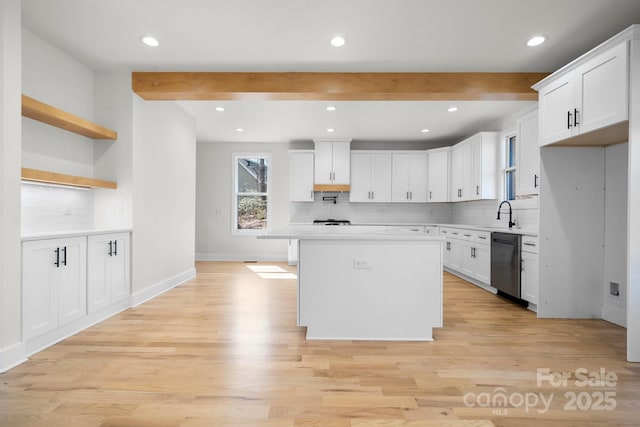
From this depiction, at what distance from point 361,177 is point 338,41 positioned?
414 cm

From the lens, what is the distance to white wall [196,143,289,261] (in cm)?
755

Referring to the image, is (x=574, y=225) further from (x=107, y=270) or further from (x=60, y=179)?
(x=60, y=179)

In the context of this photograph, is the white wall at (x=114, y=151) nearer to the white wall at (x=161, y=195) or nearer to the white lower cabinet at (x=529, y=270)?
the white wall at (x=161, y=195)

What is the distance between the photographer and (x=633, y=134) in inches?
95.3

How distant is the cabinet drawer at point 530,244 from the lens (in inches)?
146

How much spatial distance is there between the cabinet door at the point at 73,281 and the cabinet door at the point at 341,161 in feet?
15.7

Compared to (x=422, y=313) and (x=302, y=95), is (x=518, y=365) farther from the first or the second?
(x=302, y=95)

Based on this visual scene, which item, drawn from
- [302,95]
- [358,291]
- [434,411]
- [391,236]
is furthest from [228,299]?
[434,411]

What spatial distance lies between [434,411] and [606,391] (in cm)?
117

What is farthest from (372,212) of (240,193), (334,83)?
(334,83)

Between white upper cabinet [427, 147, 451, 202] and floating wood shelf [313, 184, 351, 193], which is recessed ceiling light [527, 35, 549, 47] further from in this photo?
floating wood shelf [313, 184, 351, 193]

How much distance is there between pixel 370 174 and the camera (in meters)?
7.09

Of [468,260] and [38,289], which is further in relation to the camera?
[468,260]

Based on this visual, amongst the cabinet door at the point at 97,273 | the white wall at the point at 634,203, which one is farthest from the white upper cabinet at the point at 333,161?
the white wall at the point at 634,203
